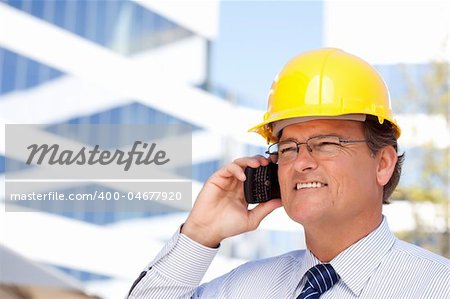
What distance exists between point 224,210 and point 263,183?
20 cm

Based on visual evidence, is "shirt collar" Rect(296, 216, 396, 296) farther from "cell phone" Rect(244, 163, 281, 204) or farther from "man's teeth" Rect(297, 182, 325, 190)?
"cell phone" Rect(244, 163, 281, 204)

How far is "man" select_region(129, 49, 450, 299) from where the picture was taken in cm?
285

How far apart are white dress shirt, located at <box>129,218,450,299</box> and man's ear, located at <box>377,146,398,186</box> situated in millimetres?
163

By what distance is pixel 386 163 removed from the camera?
10.0ft

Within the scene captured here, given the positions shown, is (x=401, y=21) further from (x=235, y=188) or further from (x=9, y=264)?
(x=235, y=188)

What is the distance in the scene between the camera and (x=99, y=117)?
89.1 ft

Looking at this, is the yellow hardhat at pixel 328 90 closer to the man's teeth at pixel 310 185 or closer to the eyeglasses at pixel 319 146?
the eyeglasses at pixel 319 146

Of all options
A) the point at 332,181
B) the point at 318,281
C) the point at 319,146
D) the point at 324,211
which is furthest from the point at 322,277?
the point at 319,146

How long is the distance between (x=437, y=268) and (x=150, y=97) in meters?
24.8

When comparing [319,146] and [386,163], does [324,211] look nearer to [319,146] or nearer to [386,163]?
[319,146]

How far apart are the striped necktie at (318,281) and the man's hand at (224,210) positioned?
16.6 inches

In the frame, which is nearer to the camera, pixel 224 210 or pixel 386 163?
pixel 386 163

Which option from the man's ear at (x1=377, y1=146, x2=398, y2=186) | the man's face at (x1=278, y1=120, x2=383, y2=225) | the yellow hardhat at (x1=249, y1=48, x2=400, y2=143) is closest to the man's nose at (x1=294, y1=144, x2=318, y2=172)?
the man's face at (x1=278, y1=120, x2=383, y2=225)

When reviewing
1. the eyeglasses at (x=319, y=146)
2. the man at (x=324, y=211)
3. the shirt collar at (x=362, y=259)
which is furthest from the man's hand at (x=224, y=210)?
the shirt collar at (x=362, y=259)
